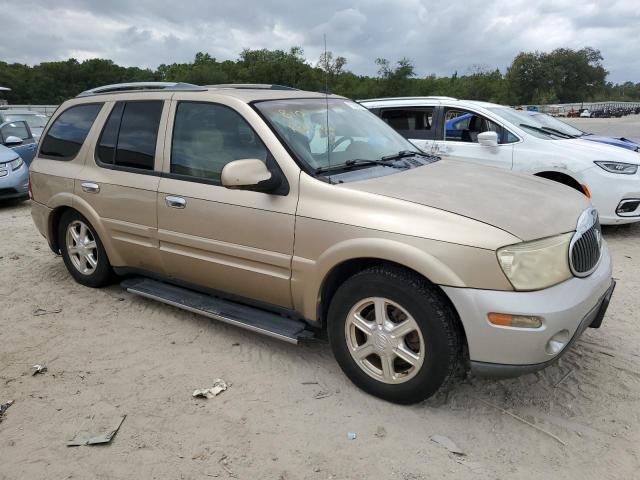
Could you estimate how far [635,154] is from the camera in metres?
6.50

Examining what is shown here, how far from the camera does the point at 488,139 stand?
6.28 metres

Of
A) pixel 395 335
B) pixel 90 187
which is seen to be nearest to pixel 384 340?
pixel 395 335

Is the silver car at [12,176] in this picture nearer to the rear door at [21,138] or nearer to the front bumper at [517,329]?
the rear door at [21,138]

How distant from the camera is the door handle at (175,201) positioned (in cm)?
366

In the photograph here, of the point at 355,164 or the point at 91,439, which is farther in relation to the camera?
the point at 355,164

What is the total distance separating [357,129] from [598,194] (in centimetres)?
385

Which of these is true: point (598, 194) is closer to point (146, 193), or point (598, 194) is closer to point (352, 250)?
point (352, 250)

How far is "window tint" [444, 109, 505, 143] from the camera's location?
275 inches

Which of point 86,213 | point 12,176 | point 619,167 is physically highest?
point 619,167

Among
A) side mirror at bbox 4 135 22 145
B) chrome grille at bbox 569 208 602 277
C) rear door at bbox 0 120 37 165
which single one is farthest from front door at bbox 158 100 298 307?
rear door at bbox 0 120 37 165

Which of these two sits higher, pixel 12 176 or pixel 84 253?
pixel 12 176

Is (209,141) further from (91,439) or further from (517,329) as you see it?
(517,329)

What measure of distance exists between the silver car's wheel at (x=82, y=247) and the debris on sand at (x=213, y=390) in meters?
2.08

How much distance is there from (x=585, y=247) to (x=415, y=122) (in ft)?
16.0
